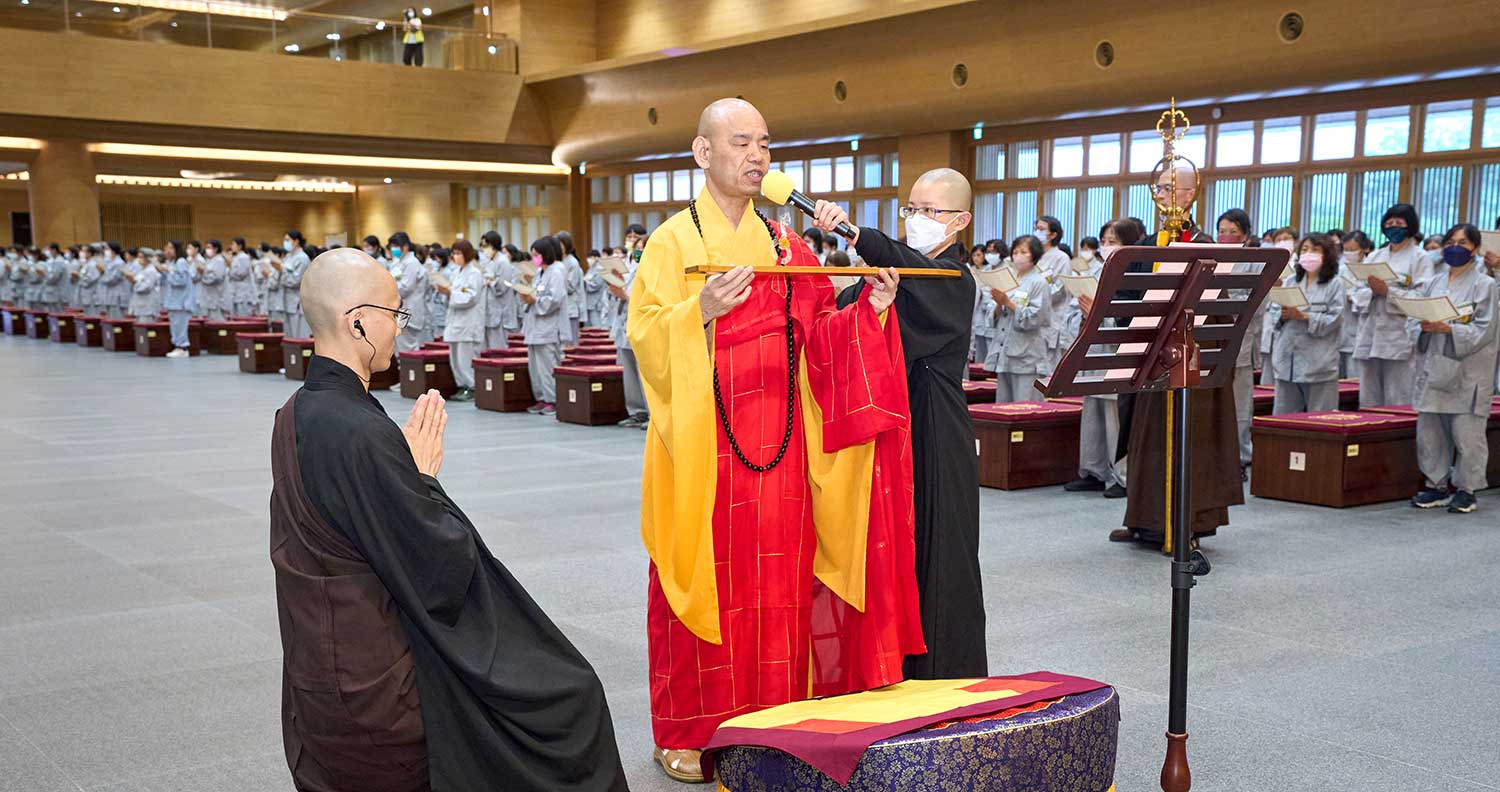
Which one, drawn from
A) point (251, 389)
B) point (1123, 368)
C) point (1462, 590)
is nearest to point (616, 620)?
point (1123, 368)

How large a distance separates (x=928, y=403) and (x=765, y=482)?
0.53 meters

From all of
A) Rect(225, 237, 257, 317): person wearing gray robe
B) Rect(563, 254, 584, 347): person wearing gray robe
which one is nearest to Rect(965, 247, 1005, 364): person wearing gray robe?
Rect(563, 254, 584, 347): person wearing gray robe

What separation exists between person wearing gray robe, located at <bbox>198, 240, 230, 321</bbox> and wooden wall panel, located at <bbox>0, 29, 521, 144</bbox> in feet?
6.76

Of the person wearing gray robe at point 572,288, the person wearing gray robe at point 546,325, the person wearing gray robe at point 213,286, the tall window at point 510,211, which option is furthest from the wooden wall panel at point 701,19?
the person wearing gray robe at point 213,286

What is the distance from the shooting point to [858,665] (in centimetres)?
335

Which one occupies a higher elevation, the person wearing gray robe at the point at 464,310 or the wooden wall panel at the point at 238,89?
the wooden wall panel at the point at 238,89

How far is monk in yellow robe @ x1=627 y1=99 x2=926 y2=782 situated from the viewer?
313 cm

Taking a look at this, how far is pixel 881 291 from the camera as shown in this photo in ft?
10.3

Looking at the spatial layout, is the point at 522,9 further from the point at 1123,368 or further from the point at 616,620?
the point at 1123,368

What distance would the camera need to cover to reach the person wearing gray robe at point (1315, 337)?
8.21 meters

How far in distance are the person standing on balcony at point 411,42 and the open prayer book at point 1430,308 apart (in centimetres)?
1834

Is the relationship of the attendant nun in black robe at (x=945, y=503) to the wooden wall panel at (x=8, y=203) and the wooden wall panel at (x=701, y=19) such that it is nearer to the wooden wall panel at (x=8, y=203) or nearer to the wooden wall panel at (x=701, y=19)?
the wooden wall panel at (x=701, y=19)

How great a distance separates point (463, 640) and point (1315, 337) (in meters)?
7.34

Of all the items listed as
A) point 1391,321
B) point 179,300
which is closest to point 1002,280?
point 1391,321
